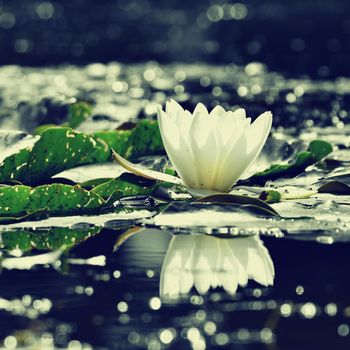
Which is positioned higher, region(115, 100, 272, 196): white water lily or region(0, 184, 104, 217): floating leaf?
region(115, 100, 272, 196): white water lily

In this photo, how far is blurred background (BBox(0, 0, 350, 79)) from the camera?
11414 millimetres

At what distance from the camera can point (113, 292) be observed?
8.66ft

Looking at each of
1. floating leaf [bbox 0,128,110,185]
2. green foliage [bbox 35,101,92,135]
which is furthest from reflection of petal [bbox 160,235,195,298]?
green foliage [bbox 35,101,92,135]

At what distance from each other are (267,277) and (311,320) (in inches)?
15.3

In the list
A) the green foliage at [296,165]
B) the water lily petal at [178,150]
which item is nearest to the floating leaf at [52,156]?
the water lily petal at [178,150]

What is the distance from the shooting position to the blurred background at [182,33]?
11.4 meters

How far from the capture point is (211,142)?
3527mm

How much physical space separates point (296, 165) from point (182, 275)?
1.34 metres

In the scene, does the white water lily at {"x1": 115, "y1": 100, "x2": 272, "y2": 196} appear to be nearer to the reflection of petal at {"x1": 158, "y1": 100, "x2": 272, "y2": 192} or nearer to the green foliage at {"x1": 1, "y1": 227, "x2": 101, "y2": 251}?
the reflection of petal at {"x1": 158, "y1": 100, "x2": 272, "y2": 192}

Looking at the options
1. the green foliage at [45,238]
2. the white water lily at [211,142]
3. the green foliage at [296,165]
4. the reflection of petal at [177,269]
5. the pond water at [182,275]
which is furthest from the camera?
the green foliage at [296,165]

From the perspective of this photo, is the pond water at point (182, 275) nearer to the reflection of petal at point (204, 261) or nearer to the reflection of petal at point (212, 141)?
the reflection of petal at point (204, 261)

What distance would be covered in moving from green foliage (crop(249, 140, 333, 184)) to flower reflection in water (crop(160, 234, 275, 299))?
817 millimetres

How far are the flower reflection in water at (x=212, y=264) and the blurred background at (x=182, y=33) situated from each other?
6.33m

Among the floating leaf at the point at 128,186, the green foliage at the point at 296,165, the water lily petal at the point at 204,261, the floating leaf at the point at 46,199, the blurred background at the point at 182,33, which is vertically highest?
the water lily petal at the point at 204,261
